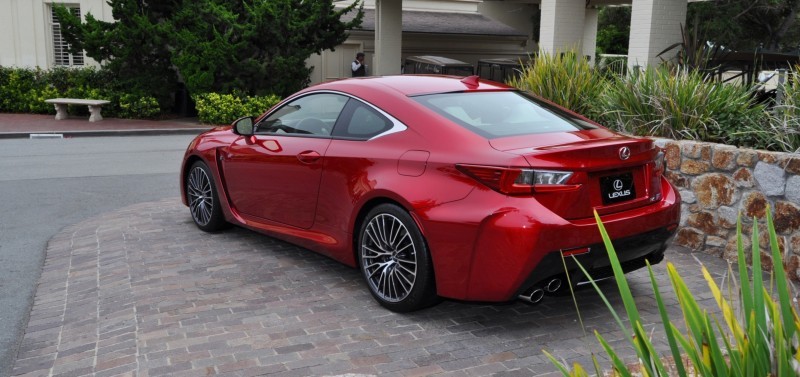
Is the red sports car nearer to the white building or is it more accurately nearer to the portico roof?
the white building

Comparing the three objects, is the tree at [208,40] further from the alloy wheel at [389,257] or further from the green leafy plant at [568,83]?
the alloy wheel at [389,257]

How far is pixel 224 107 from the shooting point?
1961cm

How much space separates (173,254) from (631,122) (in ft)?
14.6

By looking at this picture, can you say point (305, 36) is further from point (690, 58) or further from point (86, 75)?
point (690, 58)

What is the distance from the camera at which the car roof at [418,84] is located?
537 cm

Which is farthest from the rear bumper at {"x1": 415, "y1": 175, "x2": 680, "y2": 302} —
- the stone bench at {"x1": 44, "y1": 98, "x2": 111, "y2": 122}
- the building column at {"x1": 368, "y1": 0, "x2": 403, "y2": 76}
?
the building column at {"x1": 368, "y1": 0, "x2": 403, "y2": 76}

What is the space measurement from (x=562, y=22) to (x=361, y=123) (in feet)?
41.7

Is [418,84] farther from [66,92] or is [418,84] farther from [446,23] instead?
[446,23]

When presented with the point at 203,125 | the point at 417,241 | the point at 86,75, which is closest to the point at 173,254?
the point at 417,241

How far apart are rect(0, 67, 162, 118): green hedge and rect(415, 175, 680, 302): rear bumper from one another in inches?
708

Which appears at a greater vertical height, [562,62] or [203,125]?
[562,62]

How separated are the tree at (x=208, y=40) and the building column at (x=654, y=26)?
359 inches

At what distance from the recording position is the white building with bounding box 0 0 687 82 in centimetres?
1459

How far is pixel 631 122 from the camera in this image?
7.38 metres
